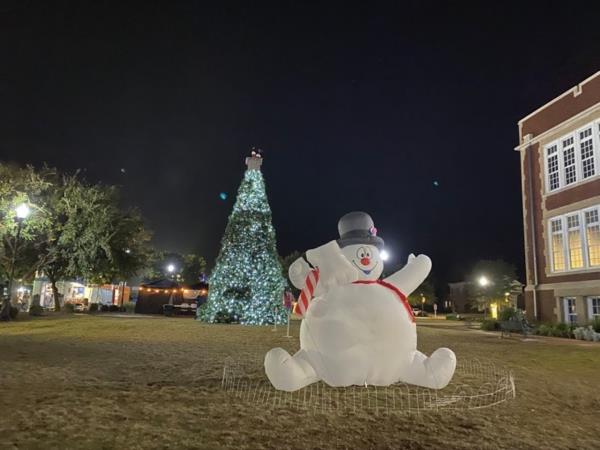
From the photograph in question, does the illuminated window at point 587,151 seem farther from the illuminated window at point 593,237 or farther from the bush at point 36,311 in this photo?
the bush at point 36,311

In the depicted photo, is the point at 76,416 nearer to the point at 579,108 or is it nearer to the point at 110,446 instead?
the point at 110,446

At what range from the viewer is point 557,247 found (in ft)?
71.2

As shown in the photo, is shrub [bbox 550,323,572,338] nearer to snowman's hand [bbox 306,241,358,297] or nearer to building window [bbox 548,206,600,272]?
building window [bbox 548,206,600,272]

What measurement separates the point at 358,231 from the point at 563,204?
19.0m

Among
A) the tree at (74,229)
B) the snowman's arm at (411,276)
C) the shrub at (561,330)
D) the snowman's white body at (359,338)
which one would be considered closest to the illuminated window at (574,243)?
the shrub at (561,330)

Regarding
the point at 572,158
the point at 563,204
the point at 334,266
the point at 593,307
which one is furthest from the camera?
the point at 563,204

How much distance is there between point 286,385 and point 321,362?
0.48m

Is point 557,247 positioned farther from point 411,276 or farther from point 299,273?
point 299,273

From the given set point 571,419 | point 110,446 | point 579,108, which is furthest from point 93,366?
point 579,108

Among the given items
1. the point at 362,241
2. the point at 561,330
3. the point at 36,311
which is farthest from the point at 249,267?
the point at 362,241

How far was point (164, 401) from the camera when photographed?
5.57 meters

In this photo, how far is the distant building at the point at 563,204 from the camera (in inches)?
768

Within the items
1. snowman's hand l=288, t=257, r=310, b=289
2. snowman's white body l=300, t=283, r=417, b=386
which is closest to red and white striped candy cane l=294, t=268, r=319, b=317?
snowman's hand l=288, t=257, r=310, b=289

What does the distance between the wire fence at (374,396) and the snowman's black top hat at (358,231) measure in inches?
78.8
